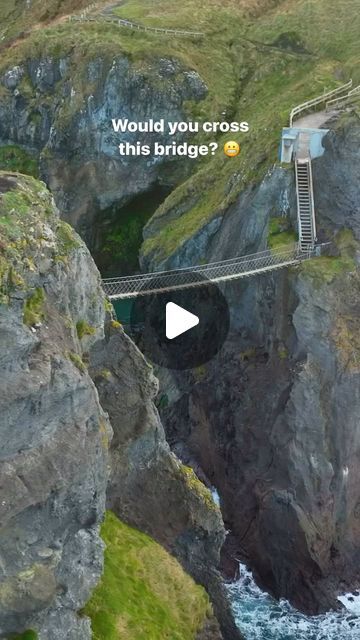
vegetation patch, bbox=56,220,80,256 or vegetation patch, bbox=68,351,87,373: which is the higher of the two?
vegetation patch, bbox=56,220,80,256

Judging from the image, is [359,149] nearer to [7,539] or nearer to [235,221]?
[235,221]

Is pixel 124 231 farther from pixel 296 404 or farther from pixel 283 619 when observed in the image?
pixel 283 619

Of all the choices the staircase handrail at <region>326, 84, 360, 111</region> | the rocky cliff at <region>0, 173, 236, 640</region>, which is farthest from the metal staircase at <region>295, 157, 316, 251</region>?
the rocky cliff at <region>0, 173, 236, 640</region>

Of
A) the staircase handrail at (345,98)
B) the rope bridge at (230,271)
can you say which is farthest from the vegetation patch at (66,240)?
the staircase handrail at (345,98)

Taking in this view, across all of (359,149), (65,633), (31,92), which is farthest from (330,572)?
(31,92)

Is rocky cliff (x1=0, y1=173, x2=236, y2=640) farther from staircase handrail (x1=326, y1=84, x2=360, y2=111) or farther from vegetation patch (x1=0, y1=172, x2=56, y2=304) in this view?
staircase handrail (x1=326, y1=84, x2=360, y2=111)
